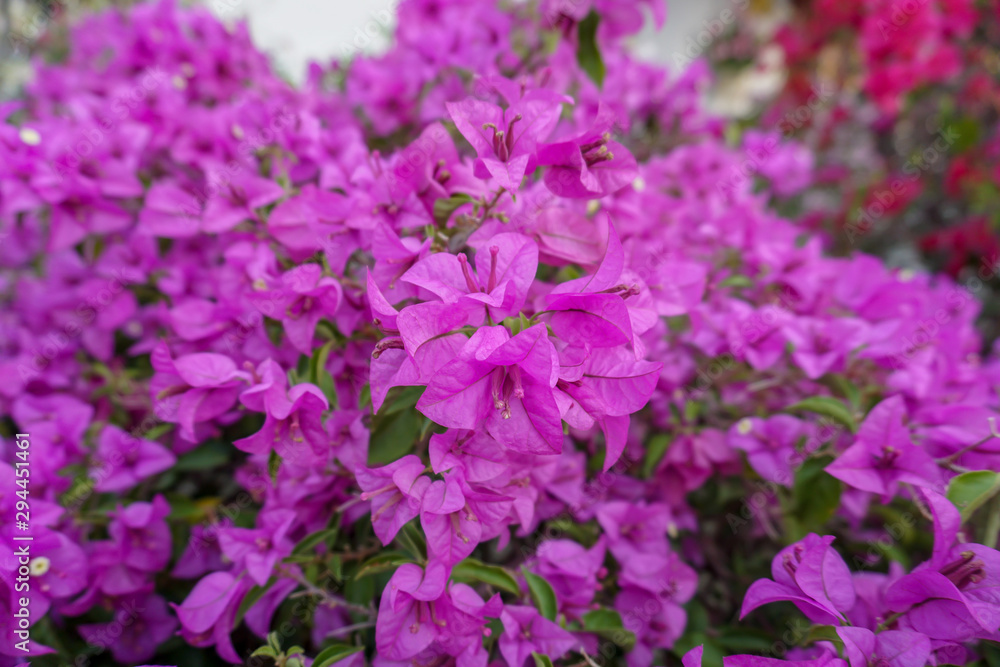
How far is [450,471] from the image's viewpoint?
1.94 feet

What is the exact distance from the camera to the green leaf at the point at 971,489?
67cm

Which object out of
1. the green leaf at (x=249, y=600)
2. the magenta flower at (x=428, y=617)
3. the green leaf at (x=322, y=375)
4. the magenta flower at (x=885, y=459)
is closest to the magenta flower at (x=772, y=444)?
the magenta flower at (x=885, y=459)

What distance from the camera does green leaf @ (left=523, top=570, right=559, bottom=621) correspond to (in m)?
0.72

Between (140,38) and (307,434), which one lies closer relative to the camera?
(307,434)

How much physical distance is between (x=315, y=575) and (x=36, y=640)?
402 mm

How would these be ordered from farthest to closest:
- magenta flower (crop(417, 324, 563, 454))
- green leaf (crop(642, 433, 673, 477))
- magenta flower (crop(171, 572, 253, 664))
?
green leaf (crop(642, 433, 673, 477))
magenta flower (crop(171, 572, 253, 664))
magenta flower (crop(417, 324, 563, 454))

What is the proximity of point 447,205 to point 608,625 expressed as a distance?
0.60 meters

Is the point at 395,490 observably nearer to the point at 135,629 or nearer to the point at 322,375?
the point at 322,375

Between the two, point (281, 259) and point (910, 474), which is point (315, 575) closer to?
point (281, 259)

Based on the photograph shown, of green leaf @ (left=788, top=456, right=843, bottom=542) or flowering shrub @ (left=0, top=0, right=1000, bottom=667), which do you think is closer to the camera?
flowering shrub @ (left=0, top=0, right=1000, bottom=667)

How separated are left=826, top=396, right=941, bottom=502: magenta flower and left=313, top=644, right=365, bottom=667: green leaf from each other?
65 centimetres

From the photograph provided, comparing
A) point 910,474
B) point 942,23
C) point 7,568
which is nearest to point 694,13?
point 942,23

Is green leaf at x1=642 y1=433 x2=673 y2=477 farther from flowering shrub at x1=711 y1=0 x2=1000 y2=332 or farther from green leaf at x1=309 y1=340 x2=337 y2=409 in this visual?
flowering shrub at x1=711 y1=0 x2=1000 y2=332

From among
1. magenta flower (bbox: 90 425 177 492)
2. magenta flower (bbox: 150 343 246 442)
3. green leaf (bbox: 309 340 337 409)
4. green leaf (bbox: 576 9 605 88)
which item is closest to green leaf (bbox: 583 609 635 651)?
green leaf (bbox: 309 340 337 409)
